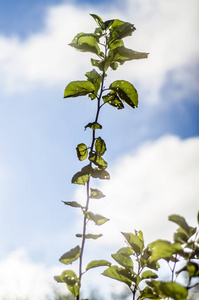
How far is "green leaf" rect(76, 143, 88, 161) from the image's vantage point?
1727 millimetres

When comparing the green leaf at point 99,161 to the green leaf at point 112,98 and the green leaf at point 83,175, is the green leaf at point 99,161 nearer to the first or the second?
the green leaf at point 83,175

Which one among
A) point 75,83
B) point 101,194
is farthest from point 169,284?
point 75,83

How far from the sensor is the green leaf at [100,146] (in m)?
1.75

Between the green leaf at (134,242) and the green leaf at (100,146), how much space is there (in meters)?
0.59

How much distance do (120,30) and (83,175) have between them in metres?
1.01

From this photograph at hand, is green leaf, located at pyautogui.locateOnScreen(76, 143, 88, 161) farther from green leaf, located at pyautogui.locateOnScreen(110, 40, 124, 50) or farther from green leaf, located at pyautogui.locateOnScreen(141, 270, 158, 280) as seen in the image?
green leaf, located at pyautogui.locateOnScreen(141, 270, 158, 280)

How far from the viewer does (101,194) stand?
5.28ft

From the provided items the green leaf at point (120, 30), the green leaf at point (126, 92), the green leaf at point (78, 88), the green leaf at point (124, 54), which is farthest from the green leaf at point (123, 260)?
the green leaf at point (120, 30)

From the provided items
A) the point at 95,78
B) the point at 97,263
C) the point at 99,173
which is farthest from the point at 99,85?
the point at 97,263

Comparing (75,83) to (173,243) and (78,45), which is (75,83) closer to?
(78,45)

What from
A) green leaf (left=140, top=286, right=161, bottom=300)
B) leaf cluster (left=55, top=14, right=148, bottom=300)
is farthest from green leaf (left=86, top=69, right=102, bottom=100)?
green leaf (left=140, top=286, right=161, bottom=300)

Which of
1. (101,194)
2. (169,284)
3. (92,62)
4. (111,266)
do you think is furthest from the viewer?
(92,62)

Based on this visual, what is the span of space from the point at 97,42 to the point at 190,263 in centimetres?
149

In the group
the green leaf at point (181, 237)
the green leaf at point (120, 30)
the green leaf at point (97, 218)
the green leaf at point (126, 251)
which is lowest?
the green leaf at point (126, 251)
